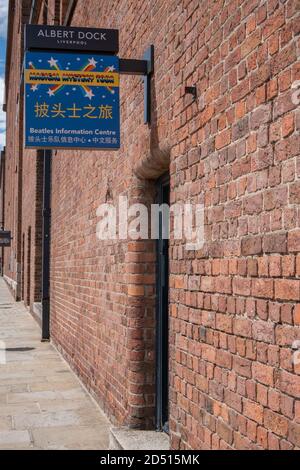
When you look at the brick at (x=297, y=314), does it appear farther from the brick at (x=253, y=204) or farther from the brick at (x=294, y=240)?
the brick at (x=253, y=204)

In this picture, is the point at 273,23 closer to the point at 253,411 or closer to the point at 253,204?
the point at 253,204

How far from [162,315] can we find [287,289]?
269cm

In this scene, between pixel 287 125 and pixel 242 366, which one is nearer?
pixel 287 125

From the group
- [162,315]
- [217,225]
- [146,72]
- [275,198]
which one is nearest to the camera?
[275,198]

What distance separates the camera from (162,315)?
201 inches

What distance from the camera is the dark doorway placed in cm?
503

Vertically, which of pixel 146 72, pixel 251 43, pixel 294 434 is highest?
pixel 146 72

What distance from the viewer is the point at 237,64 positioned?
118 inches

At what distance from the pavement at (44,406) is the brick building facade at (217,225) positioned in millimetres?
430

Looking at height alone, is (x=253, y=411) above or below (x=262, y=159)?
below

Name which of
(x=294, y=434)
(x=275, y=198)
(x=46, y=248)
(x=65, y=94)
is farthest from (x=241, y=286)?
(x=46, y=248)

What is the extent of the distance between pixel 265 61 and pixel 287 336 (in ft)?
4.01
